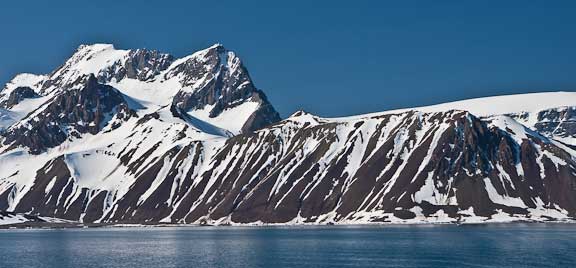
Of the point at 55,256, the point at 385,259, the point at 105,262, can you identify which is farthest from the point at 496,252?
the point at 55,256

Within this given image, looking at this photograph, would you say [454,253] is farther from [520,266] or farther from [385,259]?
[520,266]

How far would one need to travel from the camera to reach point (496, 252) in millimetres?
182375

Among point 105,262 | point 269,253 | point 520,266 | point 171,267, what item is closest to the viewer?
point 520,266

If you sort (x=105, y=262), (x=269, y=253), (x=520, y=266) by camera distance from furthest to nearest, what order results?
1. (x=269, y=253)
2. (x=105, y=262)
3. (x=520, y=266)

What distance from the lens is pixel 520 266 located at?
153 metres

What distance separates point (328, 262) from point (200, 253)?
3918 centimetres

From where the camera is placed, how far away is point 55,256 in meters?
196

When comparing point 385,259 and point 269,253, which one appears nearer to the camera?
point 385,259

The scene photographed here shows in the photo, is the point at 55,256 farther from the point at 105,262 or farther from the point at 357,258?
the point at 357,258

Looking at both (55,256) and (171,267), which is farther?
(55,256)

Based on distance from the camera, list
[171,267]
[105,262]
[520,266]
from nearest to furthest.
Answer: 1. [520,266]
2. [171,267]
3. [105,262]

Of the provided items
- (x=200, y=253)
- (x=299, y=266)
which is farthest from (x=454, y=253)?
(x=200, y=253)

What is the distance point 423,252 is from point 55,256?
77.7 m

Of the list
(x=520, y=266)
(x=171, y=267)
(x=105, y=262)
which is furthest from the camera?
(x=105, y=262)
